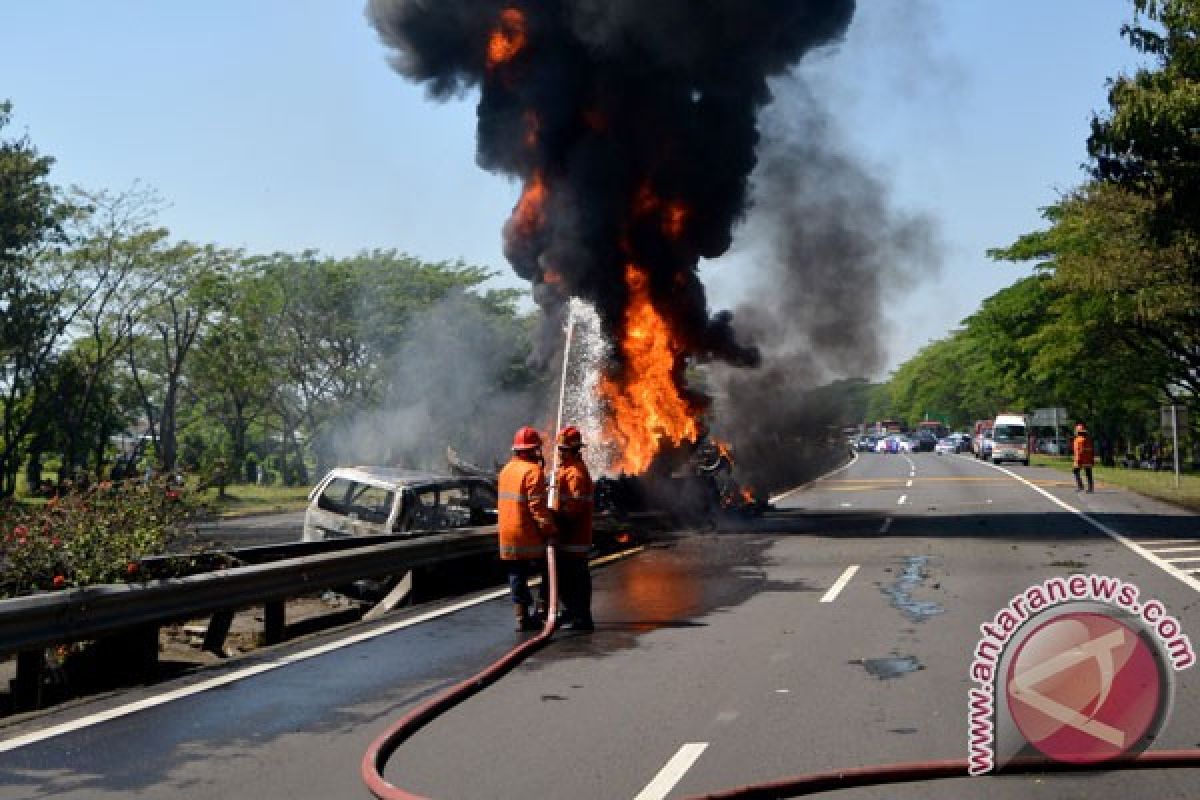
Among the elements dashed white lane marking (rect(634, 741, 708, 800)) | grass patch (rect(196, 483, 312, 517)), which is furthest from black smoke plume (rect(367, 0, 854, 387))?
dashed white lane marking (rect(634, 741, 708, 800))

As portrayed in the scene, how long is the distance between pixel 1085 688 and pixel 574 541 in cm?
541

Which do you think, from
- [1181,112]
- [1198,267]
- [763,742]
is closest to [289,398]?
[1198,267]

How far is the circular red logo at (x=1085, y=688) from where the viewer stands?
5324 mm

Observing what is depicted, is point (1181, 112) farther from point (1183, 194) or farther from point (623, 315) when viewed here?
point (623, 315)

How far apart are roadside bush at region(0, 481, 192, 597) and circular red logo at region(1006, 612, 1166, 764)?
20.1ft

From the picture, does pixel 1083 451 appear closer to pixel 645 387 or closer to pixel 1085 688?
pixel 645 387

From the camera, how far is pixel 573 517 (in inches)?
410

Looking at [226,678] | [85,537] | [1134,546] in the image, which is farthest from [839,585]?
[85,537]

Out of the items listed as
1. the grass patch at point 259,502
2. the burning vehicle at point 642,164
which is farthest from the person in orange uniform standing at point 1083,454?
the grass patch at point 259,502

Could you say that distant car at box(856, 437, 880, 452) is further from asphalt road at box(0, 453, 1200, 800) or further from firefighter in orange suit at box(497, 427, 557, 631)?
firefighter in orange suit at box(497, 427, 557, 631)

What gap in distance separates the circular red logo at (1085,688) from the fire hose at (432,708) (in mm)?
2663

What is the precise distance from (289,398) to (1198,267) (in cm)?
3882

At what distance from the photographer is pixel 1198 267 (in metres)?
27.2

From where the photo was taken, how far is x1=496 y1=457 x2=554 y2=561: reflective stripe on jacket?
10.2 meters
